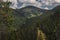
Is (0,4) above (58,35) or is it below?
above

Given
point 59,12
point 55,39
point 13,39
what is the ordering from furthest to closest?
point 59,12 → point 55,39 → point 13,39

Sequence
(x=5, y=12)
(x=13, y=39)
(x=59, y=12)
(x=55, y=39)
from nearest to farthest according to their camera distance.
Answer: (x=13, y=39) → (x=5, y=12) → (x=55, y=39) → (x=59, y=12)

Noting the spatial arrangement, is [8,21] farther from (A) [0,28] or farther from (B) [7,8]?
(A) [0,28]

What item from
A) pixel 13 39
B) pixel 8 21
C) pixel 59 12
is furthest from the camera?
pixel 59 12

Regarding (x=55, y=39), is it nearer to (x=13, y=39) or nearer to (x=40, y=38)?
(x=13, y=39)

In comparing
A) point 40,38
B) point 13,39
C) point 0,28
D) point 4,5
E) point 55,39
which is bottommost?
point 0,28

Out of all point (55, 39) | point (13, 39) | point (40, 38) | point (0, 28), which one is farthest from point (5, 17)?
point (0, 28)

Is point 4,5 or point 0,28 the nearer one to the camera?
point 4,5

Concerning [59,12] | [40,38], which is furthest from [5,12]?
[59,12]

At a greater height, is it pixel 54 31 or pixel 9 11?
pixel 9 11
